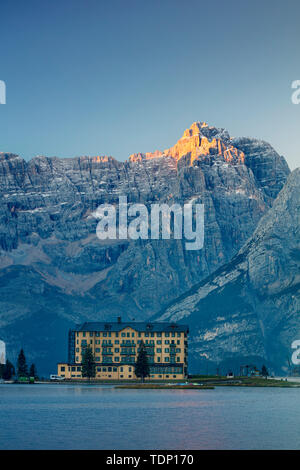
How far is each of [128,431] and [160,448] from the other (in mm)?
19203

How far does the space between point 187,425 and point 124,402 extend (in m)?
60.4

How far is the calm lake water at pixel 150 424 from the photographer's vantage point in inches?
4190

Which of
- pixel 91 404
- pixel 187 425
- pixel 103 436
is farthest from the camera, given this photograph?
pixel 91 404

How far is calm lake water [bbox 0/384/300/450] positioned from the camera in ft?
349

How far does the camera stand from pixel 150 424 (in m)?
131

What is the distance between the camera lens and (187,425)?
129125 millimetres
